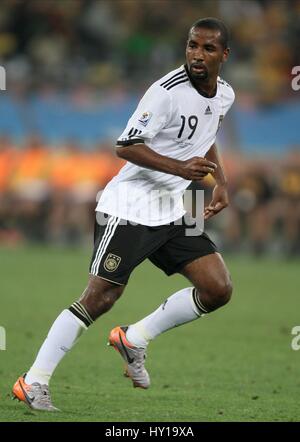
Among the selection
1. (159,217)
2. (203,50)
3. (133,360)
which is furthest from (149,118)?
(133,360)

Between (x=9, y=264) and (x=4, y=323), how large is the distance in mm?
6191

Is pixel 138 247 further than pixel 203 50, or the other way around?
pixel 138 247

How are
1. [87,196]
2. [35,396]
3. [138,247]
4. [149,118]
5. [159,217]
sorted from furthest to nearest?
[87,196] → [159,217] → [138,247] → [149,118] → [35,396]

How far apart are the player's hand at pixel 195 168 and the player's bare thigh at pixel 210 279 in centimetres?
71

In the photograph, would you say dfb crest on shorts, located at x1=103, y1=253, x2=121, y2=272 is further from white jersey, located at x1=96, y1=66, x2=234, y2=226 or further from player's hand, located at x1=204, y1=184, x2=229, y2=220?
player's hand, located at x1=204, y1=184, x2=229, y2=220

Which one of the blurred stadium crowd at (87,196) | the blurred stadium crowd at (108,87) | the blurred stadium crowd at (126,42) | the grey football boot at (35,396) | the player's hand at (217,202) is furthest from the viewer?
the blurred stadium crowd at (126,42)

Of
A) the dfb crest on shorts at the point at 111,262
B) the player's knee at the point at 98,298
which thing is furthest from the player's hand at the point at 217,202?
the player's knee at the point at 98,298

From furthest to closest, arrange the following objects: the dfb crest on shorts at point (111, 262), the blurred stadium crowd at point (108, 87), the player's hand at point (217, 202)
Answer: the blurred stadium crowd at point (108, 87) → the player's hand at point (217, 202) → the dfb crest on shorts at point (111, 262)

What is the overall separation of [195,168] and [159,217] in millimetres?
596

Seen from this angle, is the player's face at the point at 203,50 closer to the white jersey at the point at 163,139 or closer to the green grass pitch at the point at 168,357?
the white jersey at the point at 163,139

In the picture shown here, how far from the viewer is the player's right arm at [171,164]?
6.72m

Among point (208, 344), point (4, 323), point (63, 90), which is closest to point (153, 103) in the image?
point (208, 344)

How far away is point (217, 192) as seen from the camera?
7672 millimetres

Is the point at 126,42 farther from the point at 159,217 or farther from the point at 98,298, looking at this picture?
the point at 98,298
